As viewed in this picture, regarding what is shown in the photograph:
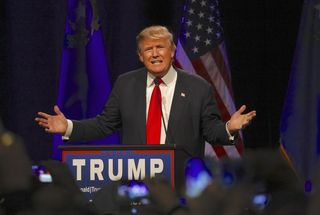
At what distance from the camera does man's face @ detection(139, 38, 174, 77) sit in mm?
3645

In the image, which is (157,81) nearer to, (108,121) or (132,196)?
(108,121)

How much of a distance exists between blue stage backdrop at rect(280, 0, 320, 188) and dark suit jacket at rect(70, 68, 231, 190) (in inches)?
102

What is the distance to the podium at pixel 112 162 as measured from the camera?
7.85 feet

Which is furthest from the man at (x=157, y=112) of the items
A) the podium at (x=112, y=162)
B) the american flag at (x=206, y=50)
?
the american flag at (x=206, y=50)

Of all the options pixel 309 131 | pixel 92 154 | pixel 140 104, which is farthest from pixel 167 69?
pixel 309 131

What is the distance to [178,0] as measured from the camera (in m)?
6.38

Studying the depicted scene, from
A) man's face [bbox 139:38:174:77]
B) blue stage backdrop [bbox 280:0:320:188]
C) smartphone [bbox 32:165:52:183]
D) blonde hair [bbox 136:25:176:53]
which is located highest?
blonde hair [bbox 136:25:176:53]

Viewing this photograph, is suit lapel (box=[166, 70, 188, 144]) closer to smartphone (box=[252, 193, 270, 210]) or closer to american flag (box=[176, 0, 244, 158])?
american flag (box=[176, 0, 244, 158])

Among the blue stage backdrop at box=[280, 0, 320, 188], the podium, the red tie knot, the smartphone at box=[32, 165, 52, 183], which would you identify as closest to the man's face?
the red tie knot

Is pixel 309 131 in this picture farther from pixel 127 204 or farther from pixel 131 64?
pixel 127 204

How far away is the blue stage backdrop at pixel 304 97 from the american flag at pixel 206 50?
0.56 metres

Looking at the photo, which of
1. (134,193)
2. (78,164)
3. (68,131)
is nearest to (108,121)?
(68,131)

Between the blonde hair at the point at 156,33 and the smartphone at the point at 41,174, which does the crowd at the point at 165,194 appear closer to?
the smartphone at the point at 41,174

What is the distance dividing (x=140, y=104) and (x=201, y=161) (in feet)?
8.40
